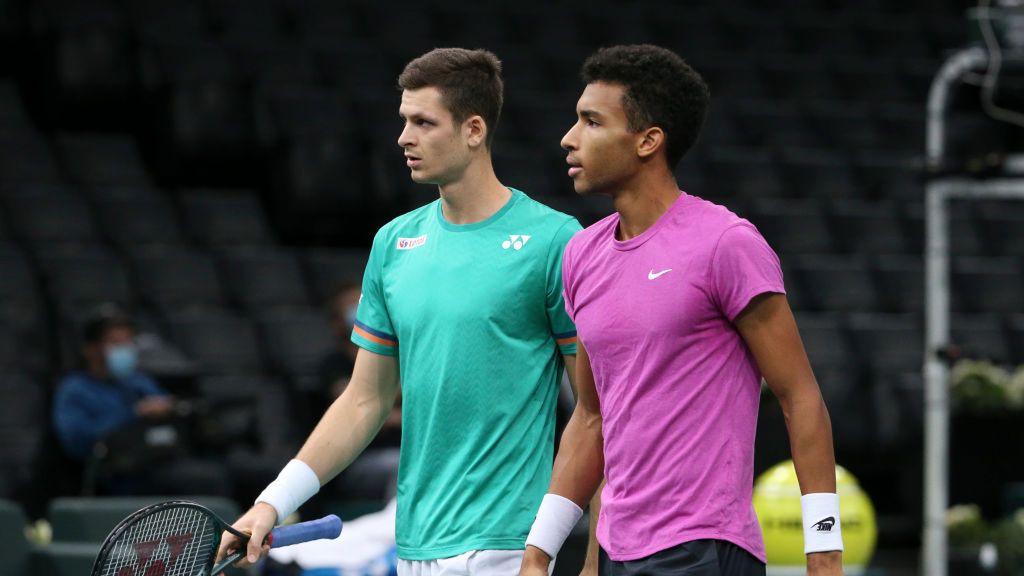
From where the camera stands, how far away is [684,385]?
2.84 metres

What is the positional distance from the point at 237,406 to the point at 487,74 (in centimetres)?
479

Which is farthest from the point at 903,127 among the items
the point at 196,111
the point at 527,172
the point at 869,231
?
the point at 196,111

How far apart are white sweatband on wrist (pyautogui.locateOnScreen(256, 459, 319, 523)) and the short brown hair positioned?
77cm

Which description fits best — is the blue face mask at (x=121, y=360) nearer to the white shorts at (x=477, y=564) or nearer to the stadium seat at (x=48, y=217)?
the stadium seat at (x=48, y=217)

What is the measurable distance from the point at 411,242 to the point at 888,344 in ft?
23.0

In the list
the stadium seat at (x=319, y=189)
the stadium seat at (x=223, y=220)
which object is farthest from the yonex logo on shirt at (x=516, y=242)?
the stadium seat at (x=319, y=189)

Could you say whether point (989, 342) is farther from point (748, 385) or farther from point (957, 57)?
point (748, 385)

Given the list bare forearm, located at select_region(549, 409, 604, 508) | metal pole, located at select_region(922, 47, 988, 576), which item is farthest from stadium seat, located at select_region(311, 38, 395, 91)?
bare forearm, located at select_region(549, 409, 604, 508)

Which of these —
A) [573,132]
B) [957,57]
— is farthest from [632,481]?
[957,57]

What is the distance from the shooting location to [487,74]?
11.3ft

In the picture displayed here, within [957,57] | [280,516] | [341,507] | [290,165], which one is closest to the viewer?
[280,516]

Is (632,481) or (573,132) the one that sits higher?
(573,132)

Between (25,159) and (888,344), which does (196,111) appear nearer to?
(25,159)

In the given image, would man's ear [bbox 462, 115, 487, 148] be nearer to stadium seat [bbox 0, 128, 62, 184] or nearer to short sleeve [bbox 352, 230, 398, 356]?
short sleeve [bbox 352, 230, 398, 356]
